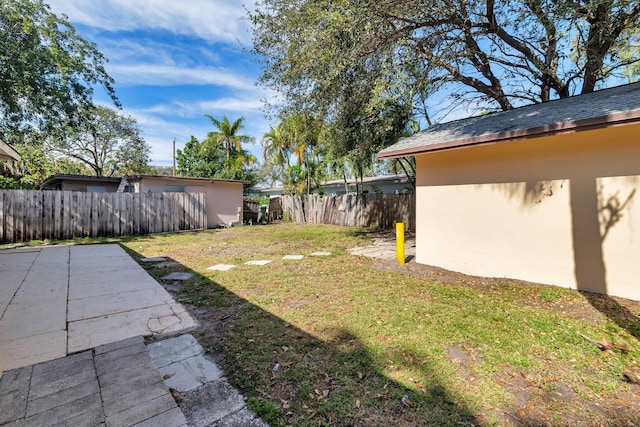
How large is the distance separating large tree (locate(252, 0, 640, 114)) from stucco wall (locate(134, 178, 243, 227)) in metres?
8.15

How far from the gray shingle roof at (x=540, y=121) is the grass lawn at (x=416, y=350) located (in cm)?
245

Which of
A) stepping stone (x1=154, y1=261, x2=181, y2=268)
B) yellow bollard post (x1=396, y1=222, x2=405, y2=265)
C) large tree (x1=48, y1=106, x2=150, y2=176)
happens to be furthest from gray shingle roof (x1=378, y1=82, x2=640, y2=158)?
large tree (x1=48, y1=106, x2=150, y2=176)

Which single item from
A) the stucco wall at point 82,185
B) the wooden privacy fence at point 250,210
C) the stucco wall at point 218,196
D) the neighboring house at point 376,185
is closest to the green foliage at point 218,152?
the wooden privacy fence at point 250,210

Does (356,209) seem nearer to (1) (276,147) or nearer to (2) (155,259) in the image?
(1) (276,147)

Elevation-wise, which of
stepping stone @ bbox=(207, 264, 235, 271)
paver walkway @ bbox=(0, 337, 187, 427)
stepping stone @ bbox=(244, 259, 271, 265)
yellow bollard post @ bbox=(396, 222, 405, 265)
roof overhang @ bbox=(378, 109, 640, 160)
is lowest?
paver walkway @ bbox=(0, 337, 187, 427)

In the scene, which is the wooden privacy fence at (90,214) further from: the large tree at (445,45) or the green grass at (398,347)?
the green grass at (398,347)

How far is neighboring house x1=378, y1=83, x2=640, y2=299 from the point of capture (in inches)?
155

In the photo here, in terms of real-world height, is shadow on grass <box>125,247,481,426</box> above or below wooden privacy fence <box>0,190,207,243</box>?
below

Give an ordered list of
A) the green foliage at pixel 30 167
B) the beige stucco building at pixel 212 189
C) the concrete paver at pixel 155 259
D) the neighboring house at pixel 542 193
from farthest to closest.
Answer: the green foliage at pixel 30 167, the beige stucco building at pixel 212 189, the concrete paver at pixel 155 259, the neighboring house at pixel 542 193

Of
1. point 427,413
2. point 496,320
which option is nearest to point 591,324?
point 496,320

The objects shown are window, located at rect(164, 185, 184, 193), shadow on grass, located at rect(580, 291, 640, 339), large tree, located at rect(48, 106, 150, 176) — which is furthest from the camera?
large tree, located at rect(48, 106, 150, 176)

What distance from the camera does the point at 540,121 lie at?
14.5 ft

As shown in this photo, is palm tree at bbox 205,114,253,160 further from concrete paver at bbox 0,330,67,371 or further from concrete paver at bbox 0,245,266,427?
concrete paver at bbox 0,330,67,371

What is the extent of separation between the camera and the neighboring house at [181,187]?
1323cm
